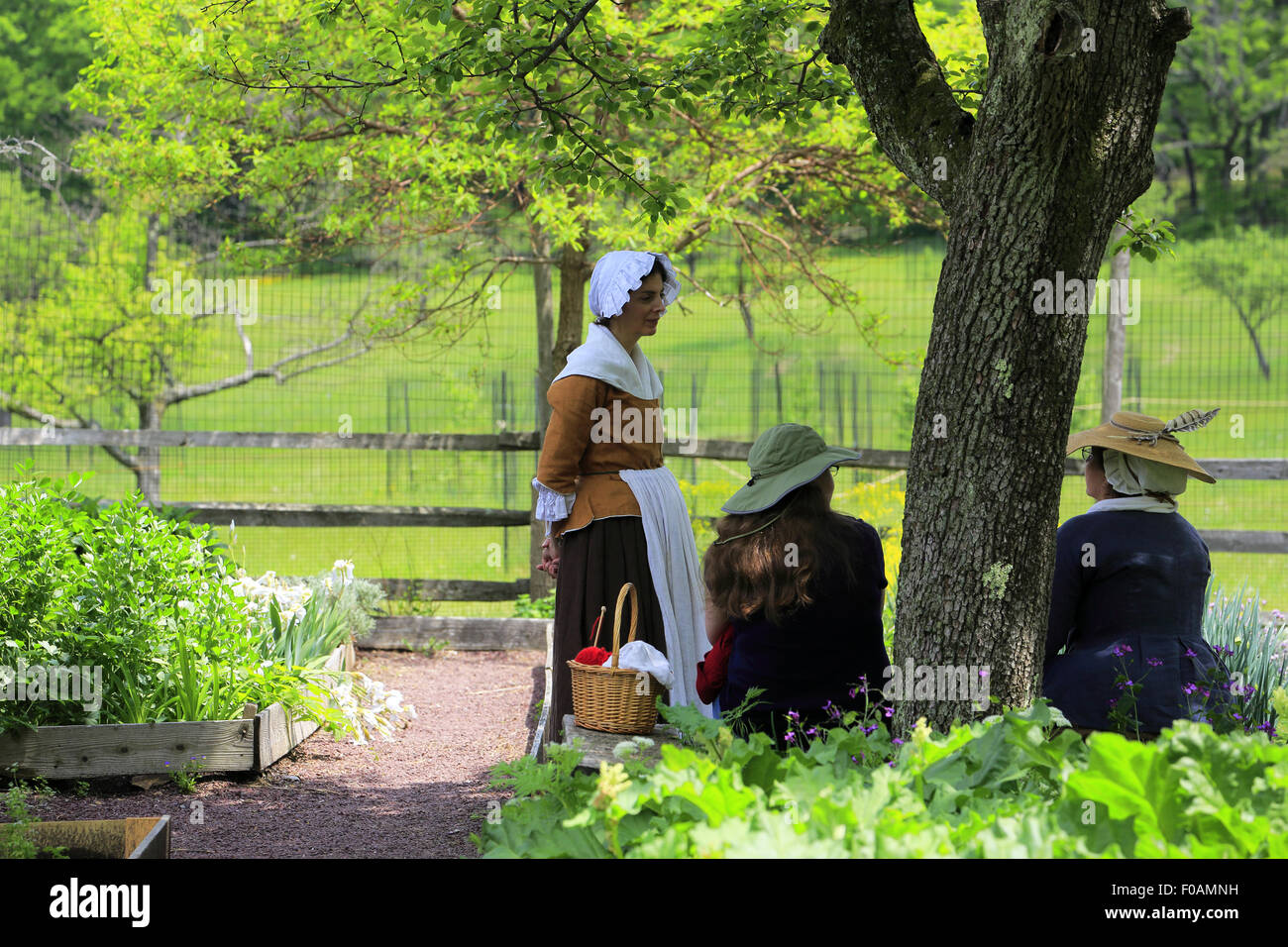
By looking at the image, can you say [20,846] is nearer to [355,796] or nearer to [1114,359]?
[355,796]

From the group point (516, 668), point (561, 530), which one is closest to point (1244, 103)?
point (516, 668)

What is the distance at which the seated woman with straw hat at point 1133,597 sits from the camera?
2.98 metres

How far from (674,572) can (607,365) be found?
72cm

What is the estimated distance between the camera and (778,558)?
108 inches

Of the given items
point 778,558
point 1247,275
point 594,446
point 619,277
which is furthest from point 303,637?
point 1247,275

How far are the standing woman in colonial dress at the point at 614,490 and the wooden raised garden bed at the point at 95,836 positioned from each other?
1511 millimetres

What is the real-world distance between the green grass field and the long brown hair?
4.62m

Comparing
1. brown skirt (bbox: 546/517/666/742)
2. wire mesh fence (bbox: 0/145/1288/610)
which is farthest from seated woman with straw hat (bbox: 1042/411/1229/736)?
wire mesh fence (bbox: 0/145/1288/610)

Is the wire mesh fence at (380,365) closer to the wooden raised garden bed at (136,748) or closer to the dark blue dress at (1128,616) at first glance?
the wooden raised garden bed at (136,748)

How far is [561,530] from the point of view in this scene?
12.6ft

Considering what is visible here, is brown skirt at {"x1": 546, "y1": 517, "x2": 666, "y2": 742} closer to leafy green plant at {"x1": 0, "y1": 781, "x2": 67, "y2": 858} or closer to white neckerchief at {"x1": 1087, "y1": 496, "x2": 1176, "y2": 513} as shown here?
white neckerchief at {"x1": 1087, "y1": 496, "x2": 1176, "y2": 513}

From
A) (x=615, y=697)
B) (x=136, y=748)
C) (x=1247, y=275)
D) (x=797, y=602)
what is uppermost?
(x=1247, y=275)

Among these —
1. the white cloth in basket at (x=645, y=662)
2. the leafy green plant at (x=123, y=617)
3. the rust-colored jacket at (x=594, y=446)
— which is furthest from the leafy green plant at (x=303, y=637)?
the white cloth in basket at (x=645, y=662)

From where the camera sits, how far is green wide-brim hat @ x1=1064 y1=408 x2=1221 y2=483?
305 cm
